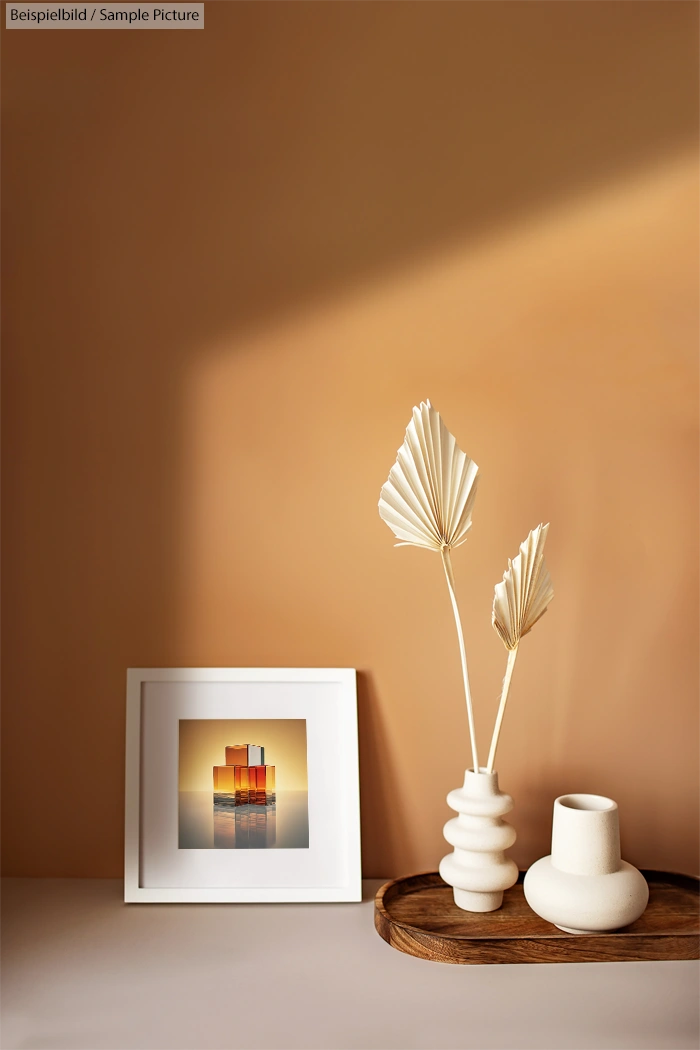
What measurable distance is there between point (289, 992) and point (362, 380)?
78 centimetres

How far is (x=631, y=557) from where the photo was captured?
45.5 inches

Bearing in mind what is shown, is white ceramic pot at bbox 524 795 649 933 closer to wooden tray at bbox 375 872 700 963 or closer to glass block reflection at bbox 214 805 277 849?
wooden tray at bbox 375 872 700 963

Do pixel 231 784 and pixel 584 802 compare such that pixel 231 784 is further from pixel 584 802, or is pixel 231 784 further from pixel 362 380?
pixel 362 380

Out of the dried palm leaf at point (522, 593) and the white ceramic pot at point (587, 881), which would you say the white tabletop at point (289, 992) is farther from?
the dried palm leaf at point (522, 593)

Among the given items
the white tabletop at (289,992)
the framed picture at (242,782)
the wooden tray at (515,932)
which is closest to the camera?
the white tabletop at (289,992)

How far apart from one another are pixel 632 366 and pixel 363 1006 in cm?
88

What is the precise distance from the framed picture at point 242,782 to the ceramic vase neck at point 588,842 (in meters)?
0.29

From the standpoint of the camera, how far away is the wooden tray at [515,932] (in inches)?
37.0

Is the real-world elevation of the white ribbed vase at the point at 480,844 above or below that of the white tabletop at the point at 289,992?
above

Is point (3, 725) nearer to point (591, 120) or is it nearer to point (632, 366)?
point (632, 366)

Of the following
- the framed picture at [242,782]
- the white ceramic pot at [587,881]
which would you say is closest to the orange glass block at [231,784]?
the framed picture at [242,782]

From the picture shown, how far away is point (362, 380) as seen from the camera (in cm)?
117

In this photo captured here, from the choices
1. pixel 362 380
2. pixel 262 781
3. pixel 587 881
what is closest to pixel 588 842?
pixel 587 881

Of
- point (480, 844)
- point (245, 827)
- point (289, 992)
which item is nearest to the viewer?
point (289, 992)
